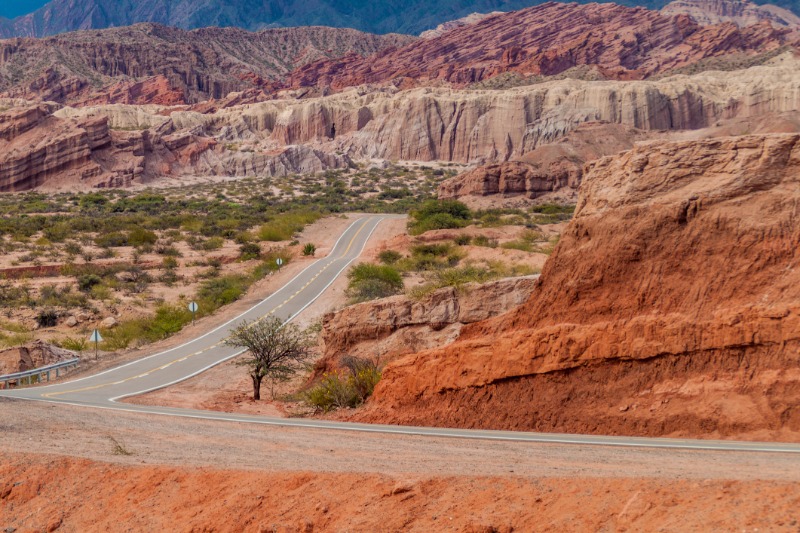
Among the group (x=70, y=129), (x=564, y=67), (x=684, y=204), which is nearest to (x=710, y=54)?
(x=564, y=67)

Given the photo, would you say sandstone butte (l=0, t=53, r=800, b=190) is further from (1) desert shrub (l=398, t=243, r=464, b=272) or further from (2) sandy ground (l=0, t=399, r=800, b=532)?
(2) sandy ground (l=0, t=399, r=800, b=532)

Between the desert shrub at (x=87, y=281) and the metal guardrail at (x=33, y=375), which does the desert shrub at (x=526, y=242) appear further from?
the metal guardrail at (x=33, y=375)

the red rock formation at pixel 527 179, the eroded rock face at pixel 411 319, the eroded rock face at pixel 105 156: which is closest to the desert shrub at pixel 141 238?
the red rock formation at pixel 527 179

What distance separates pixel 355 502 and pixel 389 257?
120ft

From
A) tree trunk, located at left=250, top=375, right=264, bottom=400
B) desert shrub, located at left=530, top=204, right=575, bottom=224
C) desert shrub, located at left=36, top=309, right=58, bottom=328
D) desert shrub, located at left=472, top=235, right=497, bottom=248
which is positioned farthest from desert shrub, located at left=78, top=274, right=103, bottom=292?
desert shrub, located at left=530, top=204, right=575, bottom=224

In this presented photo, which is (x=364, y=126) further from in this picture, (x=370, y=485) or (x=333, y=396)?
(x=370, y=485)

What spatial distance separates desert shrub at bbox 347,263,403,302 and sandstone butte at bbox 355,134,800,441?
17.3 meters

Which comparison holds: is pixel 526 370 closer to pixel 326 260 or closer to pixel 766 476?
pixel 766 476

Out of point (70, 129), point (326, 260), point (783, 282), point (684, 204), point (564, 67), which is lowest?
point (326, 260)

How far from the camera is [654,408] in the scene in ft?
37.3

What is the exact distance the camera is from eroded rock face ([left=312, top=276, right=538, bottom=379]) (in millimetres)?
15453

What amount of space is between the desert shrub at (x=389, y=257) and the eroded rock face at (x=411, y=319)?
84.0 feet

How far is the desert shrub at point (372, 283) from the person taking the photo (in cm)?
3225

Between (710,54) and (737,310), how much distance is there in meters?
184
